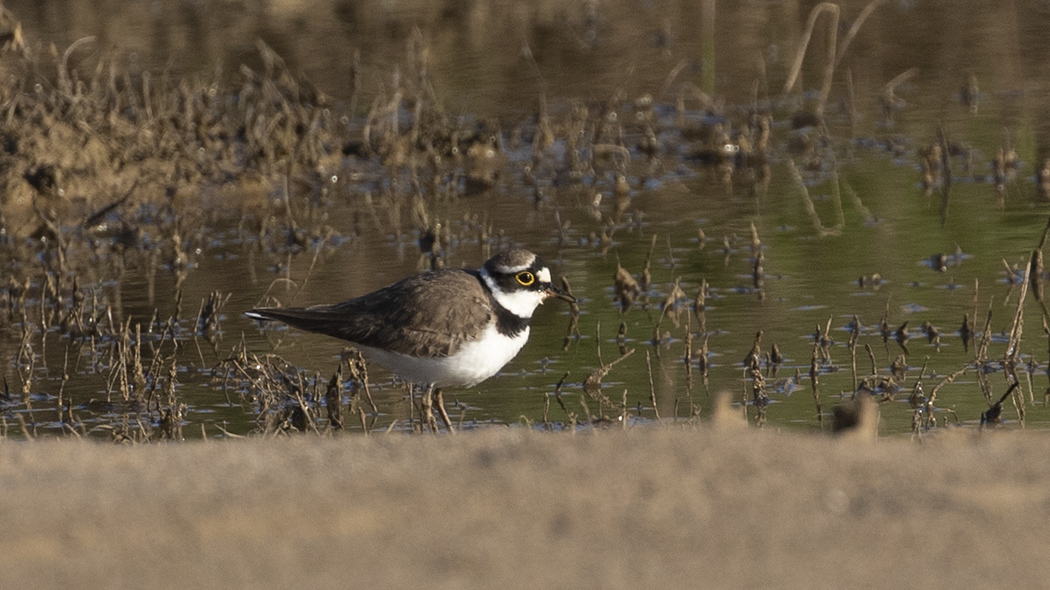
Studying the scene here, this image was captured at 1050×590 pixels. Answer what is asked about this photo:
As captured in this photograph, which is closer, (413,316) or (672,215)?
(413,316)

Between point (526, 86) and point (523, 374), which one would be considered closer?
point (523, 374)

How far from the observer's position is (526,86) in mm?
18828

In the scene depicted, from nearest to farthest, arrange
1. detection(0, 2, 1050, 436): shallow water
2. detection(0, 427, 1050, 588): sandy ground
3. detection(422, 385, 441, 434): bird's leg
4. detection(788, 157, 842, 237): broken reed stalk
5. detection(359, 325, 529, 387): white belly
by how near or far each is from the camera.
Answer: detection(0, 427, 1050, 588): sandy ground < detection(359, 325, 529, 387): white belly < detection(422, 385, 441, 434): bird's leg < detection(0, 2, 1050, 436): shallow water < detection(788, 157, 842, 237): broken reed stalk

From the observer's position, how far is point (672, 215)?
543 inches

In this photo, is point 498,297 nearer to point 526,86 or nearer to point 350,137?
point 350,137

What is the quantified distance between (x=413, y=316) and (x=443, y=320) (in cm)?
16

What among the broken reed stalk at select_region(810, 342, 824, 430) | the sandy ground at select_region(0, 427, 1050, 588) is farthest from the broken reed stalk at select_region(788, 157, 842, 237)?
the sandy ground at select_region(0, 427, 1050, 588)

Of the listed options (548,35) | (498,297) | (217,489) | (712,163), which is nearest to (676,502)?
(217,489)

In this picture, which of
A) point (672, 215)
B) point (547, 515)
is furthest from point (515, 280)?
point (672, 215)

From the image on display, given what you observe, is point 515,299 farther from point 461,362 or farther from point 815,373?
point 815,373

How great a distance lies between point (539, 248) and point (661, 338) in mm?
2670

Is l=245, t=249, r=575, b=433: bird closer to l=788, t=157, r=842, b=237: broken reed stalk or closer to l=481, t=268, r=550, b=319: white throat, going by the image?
l=481, t=268, r=550, b=319: white throat

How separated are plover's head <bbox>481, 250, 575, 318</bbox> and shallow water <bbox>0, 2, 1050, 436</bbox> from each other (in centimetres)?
62

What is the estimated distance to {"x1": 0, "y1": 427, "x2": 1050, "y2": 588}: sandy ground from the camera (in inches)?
172
